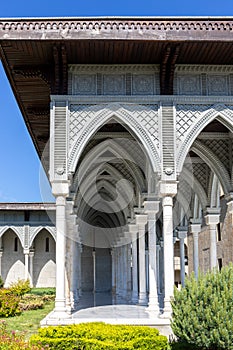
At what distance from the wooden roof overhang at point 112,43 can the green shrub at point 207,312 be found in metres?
4.38

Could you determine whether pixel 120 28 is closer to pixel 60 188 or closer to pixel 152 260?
pixel 60 188

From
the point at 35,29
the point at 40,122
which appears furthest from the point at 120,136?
the point at 35,29

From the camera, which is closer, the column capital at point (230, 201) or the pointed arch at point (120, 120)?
the pointed arch at point (120, 120)

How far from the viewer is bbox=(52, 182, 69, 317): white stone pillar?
9781 millimetres

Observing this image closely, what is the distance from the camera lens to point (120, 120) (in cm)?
1053

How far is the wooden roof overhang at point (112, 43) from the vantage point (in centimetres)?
970

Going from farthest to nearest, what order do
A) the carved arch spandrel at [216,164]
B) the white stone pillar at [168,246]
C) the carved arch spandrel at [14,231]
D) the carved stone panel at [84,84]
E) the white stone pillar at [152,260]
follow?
the carved arch spandrel at [14,231] → the carved arch spandrel at [216,164] → the white stone pillar at [152,260] → the carved stone panel at [84,84] → the white stone pillar at [168,246]

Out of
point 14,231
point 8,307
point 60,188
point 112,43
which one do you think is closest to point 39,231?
point 14,231

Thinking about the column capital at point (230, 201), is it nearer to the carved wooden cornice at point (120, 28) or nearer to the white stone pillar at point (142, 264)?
the white stone pillar at point (142, 264)

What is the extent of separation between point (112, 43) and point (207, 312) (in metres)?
5.32

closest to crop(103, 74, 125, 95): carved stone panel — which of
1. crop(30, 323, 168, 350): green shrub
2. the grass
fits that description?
crop(30, 323, 168, 350): green shrub

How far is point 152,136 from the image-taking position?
1035 cm

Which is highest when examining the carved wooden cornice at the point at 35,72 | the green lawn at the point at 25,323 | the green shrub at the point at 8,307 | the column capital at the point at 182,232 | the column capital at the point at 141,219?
the carved wooden cornice at the point at 35,72

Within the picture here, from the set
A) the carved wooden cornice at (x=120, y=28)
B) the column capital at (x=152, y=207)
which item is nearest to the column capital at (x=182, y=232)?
the column capital at (x=152, y=207)
